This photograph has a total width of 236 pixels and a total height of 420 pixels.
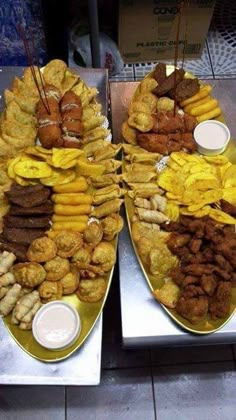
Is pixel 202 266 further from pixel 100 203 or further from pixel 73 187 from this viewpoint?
A: pixel 73 187

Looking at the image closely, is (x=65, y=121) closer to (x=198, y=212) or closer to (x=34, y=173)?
(x=34, y=173)

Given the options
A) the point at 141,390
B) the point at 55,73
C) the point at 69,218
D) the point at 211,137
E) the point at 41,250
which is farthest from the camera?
the point at 141,390

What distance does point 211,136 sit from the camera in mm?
2316

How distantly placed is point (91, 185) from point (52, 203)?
209 millimetres

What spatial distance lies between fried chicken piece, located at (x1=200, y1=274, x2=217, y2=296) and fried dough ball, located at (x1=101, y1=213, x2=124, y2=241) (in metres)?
0.43

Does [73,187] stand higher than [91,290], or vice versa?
[73,187]

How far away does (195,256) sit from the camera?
1.95 meters

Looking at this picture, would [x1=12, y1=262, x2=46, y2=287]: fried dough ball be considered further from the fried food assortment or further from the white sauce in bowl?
the white sauce in bowl

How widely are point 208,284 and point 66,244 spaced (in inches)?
24.5

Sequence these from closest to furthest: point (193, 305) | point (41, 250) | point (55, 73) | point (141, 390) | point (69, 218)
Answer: point (193, 305) → point (41, 250) → point (69, 218) → point (55, 73) → point (141, 390)

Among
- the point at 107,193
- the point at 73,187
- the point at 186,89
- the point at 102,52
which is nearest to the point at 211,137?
the point at 186,89

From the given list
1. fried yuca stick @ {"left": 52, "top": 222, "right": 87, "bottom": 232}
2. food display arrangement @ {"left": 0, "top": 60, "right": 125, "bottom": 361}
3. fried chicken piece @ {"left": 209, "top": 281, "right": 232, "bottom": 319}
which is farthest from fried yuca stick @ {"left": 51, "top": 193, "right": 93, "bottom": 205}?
fried chicken piece @ {"left": 209, "top": 281, "right": 232, "bottom": 319}

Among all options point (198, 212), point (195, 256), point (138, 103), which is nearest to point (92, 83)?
point (138, 103)

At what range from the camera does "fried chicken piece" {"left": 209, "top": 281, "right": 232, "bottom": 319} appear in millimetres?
1852
